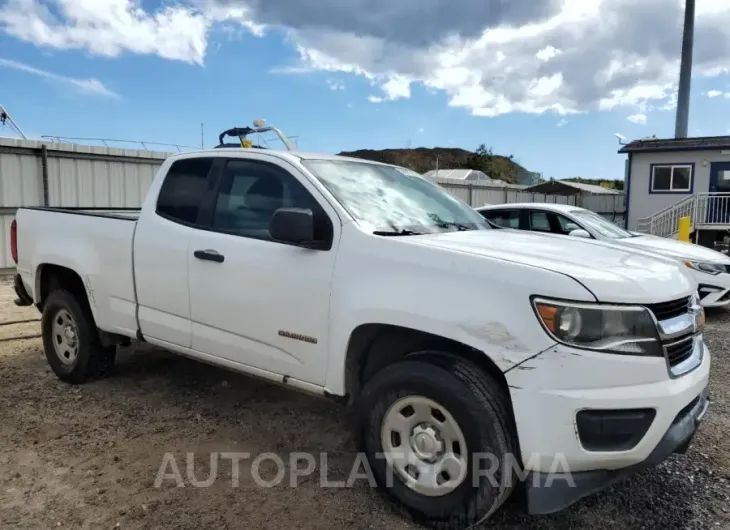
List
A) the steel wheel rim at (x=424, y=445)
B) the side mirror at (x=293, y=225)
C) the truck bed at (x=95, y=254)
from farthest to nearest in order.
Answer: the truck bed at (x=95, y=254) → the side mirror at (x=293, y=225) → the steel wheel rim at (x=424, y=445)

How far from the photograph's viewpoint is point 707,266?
24.3 feet

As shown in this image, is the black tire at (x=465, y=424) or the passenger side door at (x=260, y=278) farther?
the passenger side door at (x=260, y=278)

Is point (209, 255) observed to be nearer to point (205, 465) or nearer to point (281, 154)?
point (281, 154)

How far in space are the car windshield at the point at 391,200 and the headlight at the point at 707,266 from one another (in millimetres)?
4704

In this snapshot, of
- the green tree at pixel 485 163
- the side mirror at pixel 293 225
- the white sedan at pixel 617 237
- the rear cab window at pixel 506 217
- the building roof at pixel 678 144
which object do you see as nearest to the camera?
the side mirror at pixel 293 225

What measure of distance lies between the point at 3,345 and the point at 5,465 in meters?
3.10

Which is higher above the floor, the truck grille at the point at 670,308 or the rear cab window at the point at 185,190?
the rear cab window at the point at 185,190

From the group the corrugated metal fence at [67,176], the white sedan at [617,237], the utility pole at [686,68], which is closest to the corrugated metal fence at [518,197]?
the utility pole at [686,68]

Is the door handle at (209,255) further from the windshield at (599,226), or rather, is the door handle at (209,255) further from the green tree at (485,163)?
the green tree at (485,163)

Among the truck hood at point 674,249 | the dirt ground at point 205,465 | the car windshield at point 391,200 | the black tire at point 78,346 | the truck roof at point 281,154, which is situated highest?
the truck roof at point 281,154

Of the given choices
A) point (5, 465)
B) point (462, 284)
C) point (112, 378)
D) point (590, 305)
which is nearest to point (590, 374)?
point (590, 305)

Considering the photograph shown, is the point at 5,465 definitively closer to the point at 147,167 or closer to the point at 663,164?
the point at 147,167

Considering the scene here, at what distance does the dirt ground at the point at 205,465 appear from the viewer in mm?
2914

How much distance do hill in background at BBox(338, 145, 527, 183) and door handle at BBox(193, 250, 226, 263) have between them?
47360 millimetres
